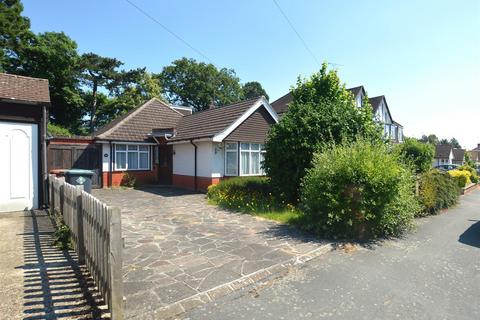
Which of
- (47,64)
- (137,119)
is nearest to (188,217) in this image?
(137,119)

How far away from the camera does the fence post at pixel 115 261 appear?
3.21 m

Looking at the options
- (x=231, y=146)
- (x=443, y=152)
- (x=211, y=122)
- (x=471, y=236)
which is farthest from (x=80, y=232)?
(x=443, y=152)

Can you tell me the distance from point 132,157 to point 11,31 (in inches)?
894

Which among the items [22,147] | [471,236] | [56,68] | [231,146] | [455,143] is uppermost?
[56,68]

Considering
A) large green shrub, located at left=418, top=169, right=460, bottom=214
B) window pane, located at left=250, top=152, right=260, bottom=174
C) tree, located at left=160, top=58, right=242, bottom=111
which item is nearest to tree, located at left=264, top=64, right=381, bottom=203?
large green shrub, located at left=418, top=169, right=460, bottom=214

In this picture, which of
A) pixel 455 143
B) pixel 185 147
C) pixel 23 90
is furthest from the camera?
pixel 455 143

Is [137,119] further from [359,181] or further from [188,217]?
[359,181]

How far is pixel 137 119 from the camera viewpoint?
18953mm

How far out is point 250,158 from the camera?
16062mm

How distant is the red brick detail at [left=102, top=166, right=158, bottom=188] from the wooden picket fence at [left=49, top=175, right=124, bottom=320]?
1176 cm

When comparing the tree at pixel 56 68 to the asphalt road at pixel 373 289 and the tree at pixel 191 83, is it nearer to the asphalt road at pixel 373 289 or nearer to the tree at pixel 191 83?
the tree at pixel 191 83

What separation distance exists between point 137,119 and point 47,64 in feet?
66.5

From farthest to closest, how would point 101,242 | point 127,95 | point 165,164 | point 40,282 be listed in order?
point 127,95 < point 165,164 < point 40,282 < point 101,242

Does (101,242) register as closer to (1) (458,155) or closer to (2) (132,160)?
(2) (132,160)
